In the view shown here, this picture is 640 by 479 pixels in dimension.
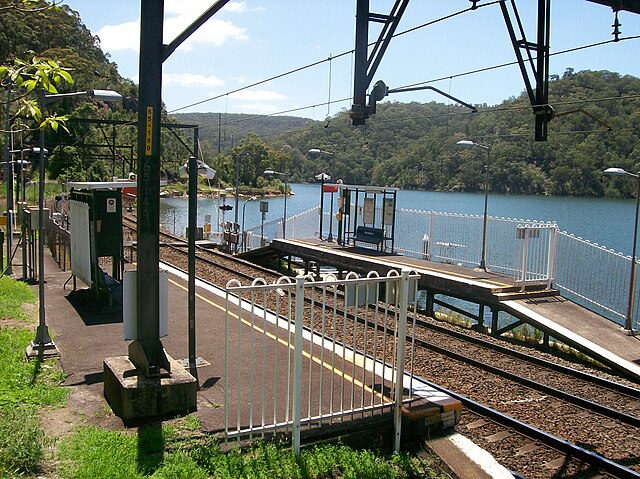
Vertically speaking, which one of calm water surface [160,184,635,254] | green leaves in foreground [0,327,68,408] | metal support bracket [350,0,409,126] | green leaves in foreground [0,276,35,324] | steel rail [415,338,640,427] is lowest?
calm water surface [160,184,635,254]

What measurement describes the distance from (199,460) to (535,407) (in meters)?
5.28

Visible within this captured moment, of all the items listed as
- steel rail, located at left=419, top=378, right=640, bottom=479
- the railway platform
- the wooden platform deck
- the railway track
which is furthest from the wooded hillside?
steel rail, located at left=419, top=378, right=640, bottom=479

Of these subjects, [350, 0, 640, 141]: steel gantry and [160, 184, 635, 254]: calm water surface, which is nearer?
[350, 0, 640, 141]: steel gantry

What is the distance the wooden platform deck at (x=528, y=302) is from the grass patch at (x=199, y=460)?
698 centimetres

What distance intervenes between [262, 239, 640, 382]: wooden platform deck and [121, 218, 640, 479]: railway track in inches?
32.5

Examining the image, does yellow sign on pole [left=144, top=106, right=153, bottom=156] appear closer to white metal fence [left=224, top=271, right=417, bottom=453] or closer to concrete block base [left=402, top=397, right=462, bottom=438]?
white metal fence [left=224, top=271, right=417, bottom=453]

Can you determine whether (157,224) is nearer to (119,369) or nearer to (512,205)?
(119,369)

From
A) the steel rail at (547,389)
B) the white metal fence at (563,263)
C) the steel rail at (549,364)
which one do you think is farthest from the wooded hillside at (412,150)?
the steel rail at (547,389)

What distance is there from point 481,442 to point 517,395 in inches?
89.1

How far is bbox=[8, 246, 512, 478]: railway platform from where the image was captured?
21.1 ft

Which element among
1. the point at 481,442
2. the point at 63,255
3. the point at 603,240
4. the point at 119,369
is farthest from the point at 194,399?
the point at 603,240

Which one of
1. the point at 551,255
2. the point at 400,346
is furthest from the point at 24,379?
the point at 551,255

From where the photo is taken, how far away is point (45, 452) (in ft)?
18.3

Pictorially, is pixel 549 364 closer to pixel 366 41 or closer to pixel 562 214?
pixel 366 41
